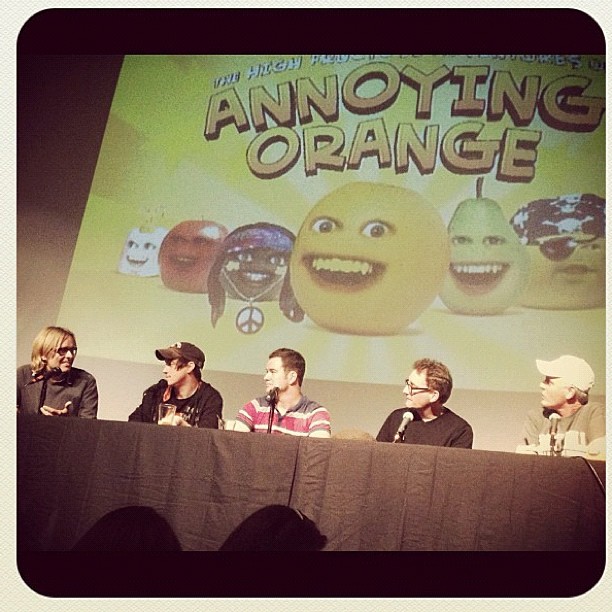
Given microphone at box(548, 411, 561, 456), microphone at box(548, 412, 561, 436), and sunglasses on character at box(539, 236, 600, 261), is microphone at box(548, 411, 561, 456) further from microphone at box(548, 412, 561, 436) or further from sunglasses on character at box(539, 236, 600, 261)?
sunglasses on character at box(539, 236, 600, 261)

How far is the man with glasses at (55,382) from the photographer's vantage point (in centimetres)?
454

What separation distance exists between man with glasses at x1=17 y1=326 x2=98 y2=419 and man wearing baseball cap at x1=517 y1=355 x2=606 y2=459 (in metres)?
1.99

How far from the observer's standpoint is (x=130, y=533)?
13.2 ft

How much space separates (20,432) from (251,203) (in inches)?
60.3

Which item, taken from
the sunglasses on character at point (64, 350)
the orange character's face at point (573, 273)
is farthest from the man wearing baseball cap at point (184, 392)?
the orange character's face at point (573, 273)

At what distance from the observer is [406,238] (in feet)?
15.7

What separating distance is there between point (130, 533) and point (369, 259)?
65.9 inches

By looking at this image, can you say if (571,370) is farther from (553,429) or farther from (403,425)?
(403,425)

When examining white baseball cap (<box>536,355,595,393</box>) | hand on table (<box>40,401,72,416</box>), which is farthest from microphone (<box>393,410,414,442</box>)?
hand on table (<box>40,401,72,416</box>)

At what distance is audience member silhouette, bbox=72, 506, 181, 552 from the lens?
3.98m

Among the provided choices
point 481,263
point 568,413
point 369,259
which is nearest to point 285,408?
point 369,259

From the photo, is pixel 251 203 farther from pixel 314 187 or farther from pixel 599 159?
pixel 599 159

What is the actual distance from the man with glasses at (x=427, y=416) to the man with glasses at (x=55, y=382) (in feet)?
4.38

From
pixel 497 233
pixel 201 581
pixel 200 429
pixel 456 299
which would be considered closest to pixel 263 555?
pixel 201 581
